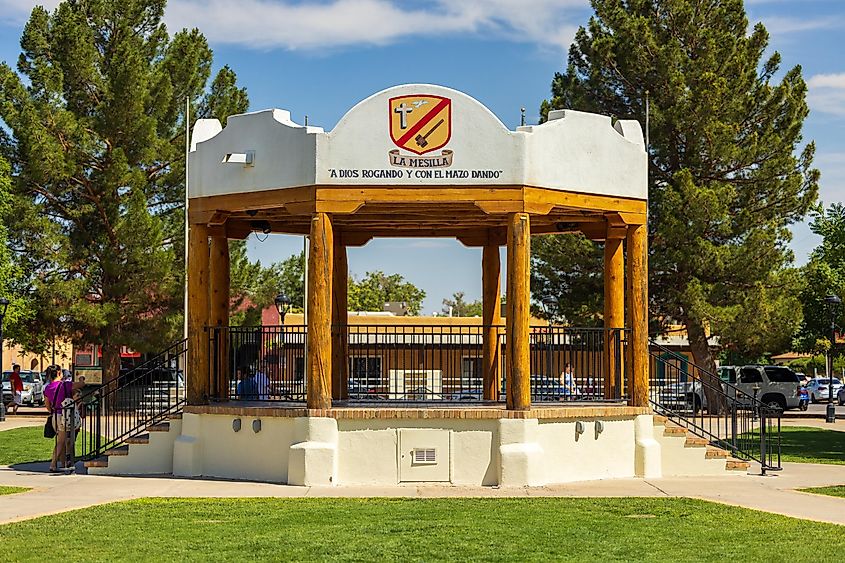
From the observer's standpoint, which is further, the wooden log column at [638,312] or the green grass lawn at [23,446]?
the green grass lawn at [23,446]

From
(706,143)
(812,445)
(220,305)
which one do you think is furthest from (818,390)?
(220,305)

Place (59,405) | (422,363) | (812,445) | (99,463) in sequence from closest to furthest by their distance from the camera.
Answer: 1. (99,463)
2. (59,405)
3. (422,363)
4. (812,445)

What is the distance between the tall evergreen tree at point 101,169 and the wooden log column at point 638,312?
74.6 ft

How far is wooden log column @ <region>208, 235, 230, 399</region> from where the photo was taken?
65.8 ft

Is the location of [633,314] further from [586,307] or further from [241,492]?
[586,307]

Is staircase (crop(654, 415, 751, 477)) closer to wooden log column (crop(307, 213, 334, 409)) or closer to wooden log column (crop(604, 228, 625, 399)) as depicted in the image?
wooden log column (crop(604, 228, 625, 399))

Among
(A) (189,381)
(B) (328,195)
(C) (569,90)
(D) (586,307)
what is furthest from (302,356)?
(C) (569,90)

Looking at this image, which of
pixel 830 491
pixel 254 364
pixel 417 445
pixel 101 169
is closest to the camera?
pixel 830 491

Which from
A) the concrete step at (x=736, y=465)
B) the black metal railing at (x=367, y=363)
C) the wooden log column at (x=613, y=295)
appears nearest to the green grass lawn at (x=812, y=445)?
the concrete step at (x=736, y=465)

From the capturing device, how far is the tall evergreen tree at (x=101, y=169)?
38.8 metres

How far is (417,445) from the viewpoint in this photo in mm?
17531

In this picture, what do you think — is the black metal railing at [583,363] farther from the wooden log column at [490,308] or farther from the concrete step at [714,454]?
the concrete step at [714,454]

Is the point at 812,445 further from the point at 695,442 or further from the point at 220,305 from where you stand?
the point at 220,305

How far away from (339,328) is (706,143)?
1957 cm
